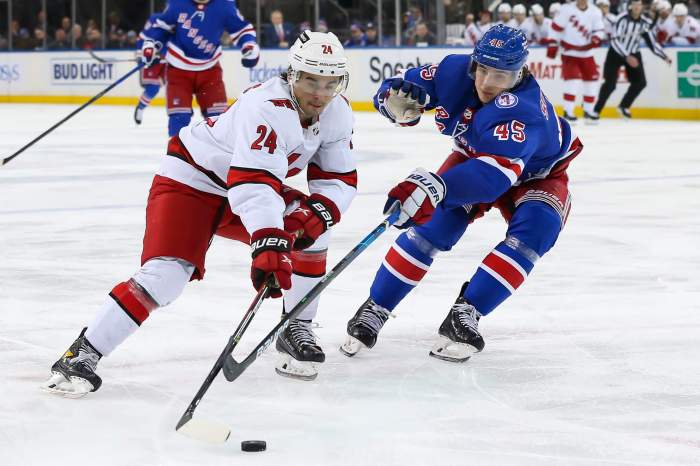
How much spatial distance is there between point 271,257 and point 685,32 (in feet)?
33.8

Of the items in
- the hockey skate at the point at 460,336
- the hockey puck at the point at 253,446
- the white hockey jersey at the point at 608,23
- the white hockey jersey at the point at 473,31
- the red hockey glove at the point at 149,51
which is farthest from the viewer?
the white hockey jersey at the point at 473,31

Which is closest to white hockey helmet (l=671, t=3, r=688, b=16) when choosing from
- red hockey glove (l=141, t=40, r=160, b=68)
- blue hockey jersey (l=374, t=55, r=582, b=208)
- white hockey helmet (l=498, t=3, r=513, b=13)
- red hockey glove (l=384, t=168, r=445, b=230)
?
white hockey helmet (l=498, t=3, r=513, b=13)

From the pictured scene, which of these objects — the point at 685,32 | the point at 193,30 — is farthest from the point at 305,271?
the point at 685,32

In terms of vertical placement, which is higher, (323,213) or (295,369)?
(323,213)

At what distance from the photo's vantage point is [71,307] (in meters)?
3.83

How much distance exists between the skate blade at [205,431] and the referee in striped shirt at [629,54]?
9.78 meters

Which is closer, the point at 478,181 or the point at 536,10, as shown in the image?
the point at 478,181

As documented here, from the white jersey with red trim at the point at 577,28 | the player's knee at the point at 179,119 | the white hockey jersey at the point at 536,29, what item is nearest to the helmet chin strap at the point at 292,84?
the player's knee at the point at 179,119

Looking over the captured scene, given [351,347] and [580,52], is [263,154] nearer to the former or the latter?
[351,347]

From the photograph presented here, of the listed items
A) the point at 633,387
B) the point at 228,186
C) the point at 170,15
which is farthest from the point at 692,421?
the point at 170,15

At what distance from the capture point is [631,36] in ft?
37.9

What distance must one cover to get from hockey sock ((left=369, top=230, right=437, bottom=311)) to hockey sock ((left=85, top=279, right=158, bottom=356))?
800 mm

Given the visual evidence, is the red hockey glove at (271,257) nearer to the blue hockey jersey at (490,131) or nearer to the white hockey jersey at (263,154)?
the white hockey jersey at (263,154)

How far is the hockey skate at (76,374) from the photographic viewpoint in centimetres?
280
